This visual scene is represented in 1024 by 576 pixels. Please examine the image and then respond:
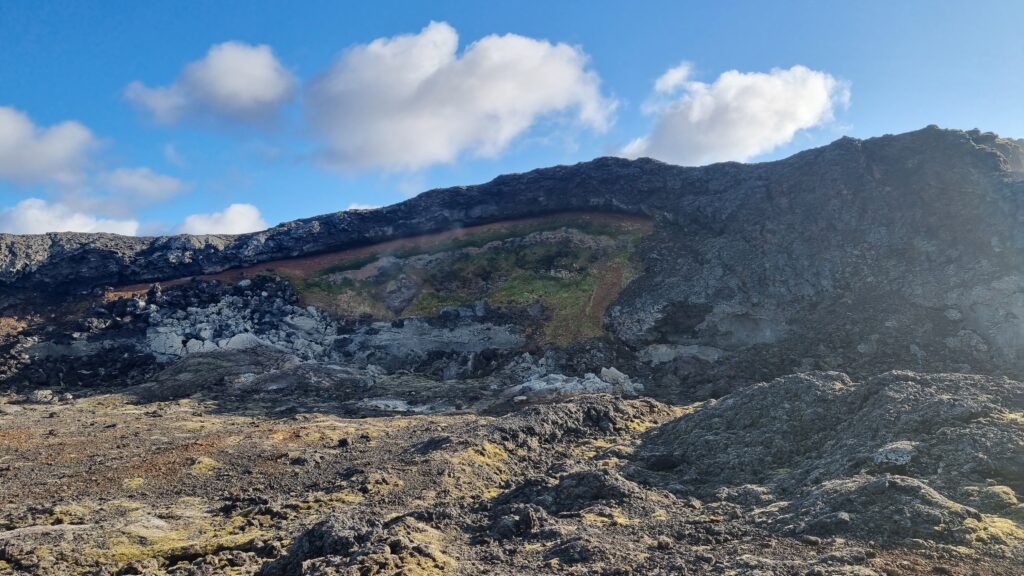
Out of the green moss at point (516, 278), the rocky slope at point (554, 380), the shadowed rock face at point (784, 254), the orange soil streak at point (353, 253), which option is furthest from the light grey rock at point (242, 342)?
the shadowed rock face at point (784, 254)

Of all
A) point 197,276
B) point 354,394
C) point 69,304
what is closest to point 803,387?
point 354,394

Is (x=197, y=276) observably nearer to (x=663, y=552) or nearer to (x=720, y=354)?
(x=720, y=354)

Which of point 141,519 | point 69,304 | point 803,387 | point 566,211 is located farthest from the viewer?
point 566,211

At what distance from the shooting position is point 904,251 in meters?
33.6

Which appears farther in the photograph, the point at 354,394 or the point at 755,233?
the point at 755,233

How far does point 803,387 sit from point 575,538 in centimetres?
1022

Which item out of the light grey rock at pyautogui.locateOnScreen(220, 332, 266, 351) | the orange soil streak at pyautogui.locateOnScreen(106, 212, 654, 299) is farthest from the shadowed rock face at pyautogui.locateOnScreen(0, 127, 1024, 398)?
the light grey rock at pyautogui.locateOnScreen(220, 332, 266, 351)

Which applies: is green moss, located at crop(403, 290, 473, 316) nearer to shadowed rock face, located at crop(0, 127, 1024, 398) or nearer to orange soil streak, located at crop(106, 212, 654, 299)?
orange soil streak, located at crop(106, 212, 654, 299)

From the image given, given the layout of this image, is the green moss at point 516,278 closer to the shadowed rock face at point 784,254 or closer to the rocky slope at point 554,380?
the rocky slope at point 554,380

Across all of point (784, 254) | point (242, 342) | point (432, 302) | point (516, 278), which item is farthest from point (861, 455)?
point (242, 342)

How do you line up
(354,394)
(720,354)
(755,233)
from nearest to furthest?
(354,394) → (720,354) → (755,233)

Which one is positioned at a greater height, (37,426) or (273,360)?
(273,360)

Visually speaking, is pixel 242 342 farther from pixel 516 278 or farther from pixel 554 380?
pixel 554 380

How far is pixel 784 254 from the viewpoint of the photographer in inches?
1442
